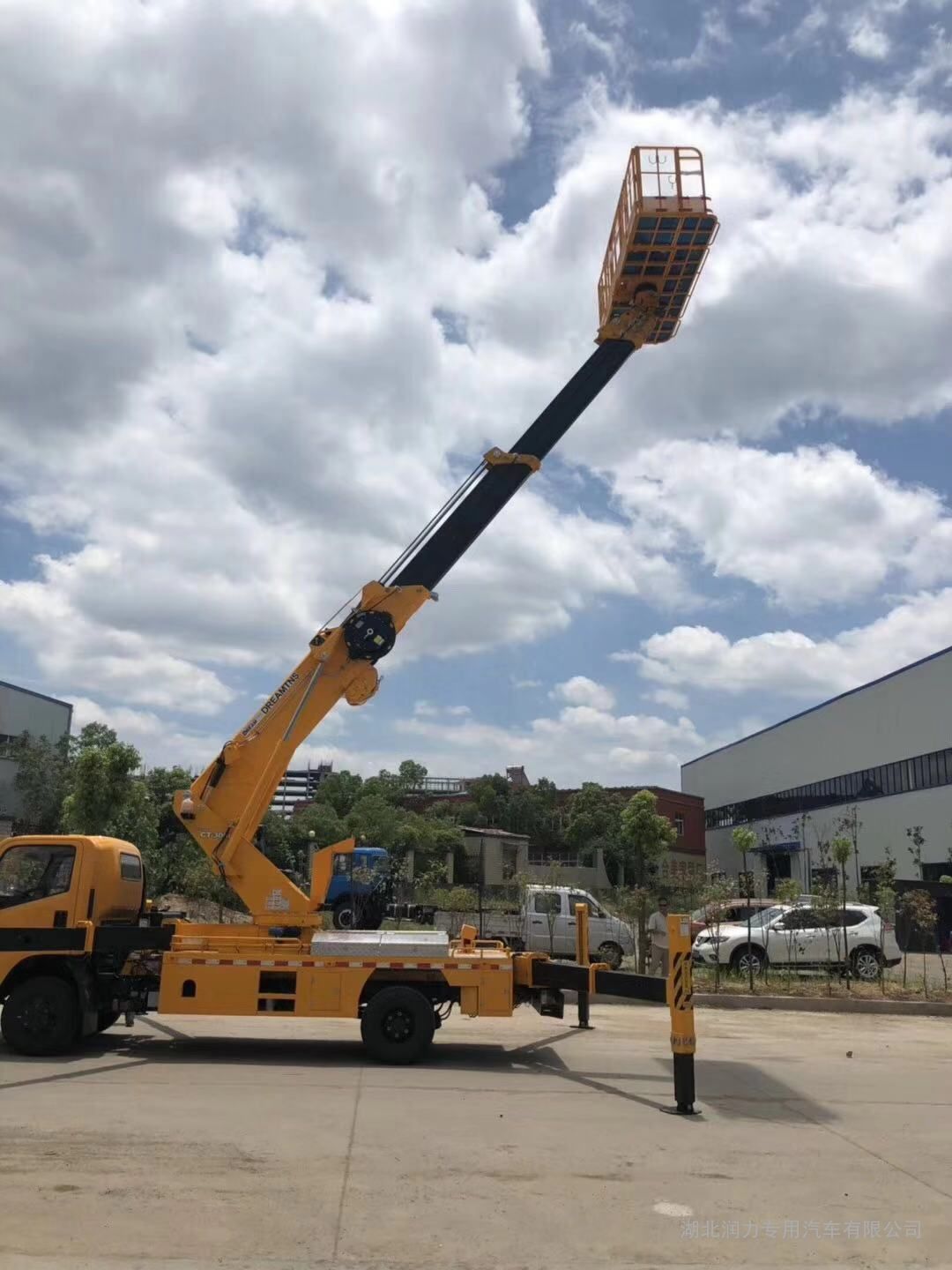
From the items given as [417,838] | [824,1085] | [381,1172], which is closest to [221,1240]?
[381,1172]

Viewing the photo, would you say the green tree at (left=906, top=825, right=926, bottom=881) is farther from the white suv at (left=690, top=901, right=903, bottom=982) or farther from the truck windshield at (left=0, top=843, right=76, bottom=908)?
the truck windshield at (left=0, top=843, right=76, bottom=908)

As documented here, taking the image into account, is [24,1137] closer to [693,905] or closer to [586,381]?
[586,381]

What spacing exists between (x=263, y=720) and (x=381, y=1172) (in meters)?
6.86

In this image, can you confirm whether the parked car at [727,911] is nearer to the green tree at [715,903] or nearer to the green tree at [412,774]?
the green tree at [715,903]

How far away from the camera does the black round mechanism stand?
13195 mm

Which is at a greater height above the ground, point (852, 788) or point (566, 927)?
point (852, 788)

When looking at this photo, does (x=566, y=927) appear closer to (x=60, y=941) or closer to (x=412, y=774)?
(x=60, y=941)

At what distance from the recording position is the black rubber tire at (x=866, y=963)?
20031 mm

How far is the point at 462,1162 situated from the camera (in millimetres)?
7312

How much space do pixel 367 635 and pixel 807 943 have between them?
39.5 ft

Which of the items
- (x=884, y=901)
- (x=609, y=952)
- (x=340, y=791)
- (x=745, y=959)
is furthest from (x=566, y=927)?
(x=340, y=791)

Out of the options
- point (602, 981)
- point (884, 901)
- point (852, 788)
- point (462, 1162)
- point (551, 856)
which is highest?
point (852, 788)

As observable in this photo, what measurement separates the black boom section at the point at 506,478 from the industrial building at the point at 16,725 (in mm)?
35005

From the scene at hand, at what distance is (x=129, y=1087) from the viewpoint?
952cm
